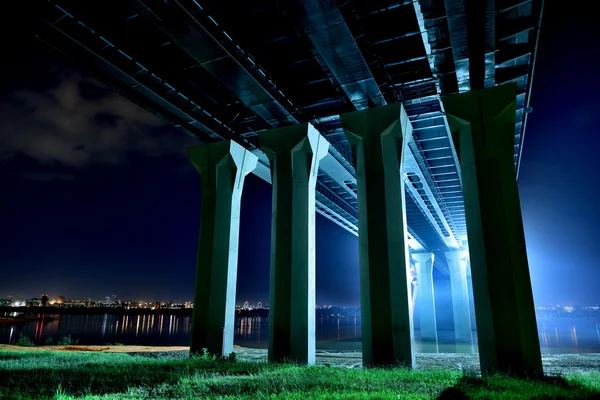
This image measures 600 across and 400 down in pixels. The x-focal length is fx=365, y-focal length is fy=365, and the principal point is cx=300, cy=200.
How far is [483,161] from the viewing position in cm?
1232

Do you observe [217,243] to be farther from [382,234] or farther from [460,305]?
[460,305]

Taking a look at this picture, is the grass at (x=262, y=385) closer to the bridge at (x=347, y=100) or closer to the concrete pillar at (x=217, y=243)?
the bridge at (x=347, y=100)

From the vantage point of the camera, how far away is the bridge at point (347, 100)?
11.3 meters

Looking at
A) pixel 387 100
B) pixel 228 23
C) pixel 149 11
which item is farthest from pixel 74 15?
pixel 387 100

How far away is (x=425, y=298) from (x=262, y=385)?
152ft

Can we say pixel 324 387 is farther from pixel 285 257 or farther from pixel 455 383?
pixel 285 257

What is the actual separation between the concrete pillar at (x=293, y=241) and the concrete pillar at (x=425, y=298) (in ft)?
117

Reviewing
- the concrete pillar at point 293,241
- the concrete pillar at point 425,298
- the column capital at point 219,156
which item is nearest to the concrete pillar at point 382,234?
the concrete pillar at point 293,241

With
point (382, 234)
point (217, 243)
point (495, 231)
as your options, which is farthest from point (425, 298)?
point (495, 231)

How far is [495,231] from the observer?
38.5 feet

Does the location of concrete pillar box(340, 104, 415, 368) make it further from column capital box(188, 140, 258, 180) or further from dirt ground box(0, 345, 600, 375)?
column capital box(188, 140, 258, 180)

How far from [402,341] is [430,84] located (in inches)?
388

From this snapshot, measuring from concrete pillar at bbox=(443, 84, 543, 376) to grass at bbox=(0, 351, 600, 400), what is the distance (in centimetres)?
162

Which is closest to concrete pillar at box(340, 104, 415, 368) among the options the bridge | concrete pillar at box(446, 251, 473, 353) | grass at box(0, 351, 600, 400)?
the bridge
